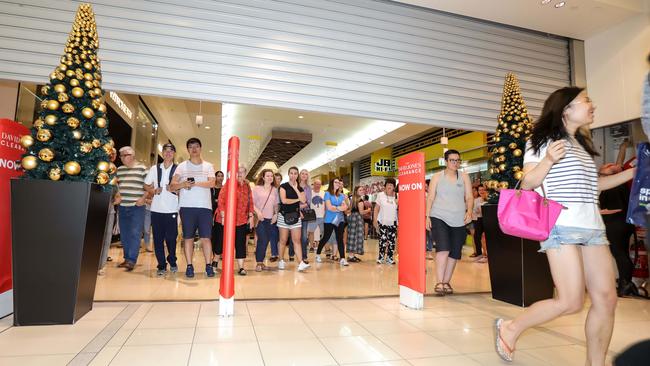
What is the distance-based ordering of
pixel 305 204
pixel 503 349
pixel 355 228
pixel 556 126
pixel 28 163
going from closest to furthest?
pixel 556 126 < pixel 503 349 < pixel 28 163 < pixel 305 204 < pixel 355 228

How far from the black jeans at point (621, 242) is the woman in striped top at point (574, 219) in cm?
276

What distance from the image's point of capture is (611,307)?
1.71 m

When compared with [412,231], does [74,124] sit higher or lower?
higher

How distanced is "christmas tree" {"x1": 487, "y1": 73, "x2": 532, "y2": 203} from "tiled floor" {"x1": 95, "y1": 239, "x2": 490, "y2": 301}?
130 cm

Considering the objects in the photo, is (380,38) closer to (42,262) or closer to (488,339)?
(488,339)

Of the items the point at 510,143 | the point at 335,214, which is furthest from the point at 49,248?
the point at 335,214

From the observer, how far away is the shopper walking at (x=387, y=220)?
652cm

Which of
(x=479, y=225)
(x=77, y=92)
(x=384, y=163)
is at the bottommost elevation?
(x=479, y=225)

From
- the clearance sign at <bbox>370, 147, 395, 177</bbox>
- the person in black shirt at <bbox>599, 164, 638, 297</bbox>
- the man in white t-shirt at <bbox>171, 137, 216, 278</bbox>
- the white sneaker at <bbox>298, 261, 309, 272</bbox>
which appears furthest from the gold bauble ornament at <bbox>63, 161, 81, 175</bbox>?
the clearance sign at <bbox>370, 147, 395, 177</bbox>

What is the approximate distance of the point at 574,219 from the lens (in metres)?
1.76

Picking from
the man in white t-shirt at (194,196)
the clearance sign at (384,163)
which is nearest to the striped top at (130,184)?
the man in white t-shirt at (194,196)

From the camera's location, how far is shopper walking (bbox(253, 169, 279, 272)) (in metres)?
5.24

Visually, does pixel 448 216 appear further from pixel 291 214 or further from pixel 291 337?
pixel 291 214

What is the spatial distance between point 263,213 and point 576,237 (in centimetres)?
408
